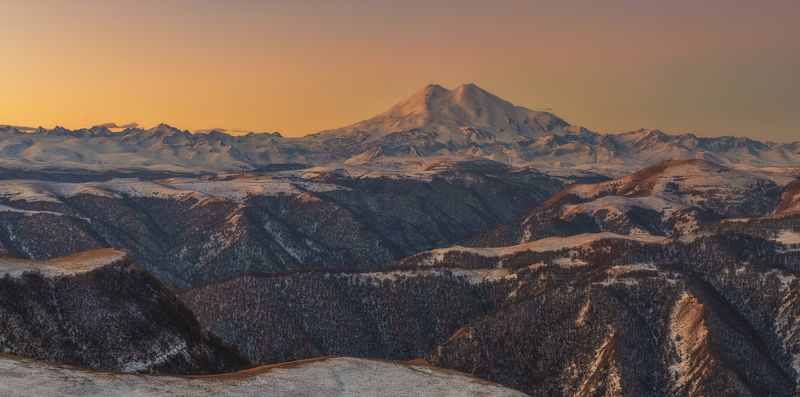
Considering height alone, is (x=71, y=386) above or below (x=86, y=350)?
above

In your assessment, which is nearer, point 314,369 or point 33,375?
point 33,375

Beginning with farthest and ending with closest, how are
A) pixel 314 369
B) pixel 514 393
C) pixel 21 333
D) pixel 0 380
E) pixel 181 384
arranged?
pixel 21 333 → pixel 314 369 → pixel 514 393 → pixel 181 384 → pixel 0 380

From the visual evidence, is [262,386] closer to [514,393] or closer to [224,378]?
[224,378]

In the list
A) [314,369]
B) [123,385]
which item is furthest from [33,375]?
[314,369]

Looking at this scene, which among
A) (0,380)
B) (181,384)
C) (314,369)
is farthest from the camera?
(314,369)

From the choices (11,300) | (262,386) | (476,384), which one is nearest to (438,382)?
(476,384)

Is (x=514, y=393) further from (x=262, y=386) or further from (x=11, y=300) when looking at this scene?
(x=11, y=300)
